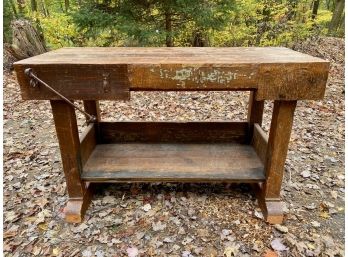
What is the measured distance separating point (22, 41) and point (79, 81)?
513 cm

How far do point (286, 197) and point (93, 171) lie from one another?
181 centimetres

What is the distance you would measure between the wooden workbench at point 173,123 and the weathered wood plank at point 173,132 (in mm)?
10

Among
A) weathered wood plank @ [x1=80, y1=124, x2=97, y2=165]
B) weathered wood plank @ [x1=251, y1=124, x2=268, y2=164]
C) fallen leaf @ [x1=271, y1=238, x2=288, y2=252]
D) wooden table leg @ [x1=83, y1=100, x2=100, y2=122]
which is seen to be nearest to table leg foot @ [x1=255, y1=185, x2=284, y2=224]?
fallen leaf @ [x1=271, y1=238, x2=288, y2=252]

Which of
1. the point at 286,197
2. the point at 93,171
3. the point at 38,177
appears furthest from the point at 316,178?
the point at 38,177

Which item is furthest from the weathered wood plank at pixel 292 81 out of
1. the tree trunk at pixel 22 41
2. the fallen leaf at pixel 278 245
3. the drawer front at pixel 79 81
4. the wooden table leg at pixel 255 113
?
the tree trunk at pixel 22 41

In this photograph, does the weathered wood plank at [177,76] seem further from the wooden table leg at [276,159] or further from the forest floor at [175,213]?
the forest floor at [175,213]

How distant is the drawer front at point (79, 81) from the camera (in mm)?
1890

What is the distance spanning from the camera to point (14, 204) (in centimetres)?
273

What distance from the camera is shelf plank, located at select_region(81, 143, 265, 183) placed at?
95.6 inches

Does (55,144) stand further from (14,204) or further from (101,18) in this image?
(101,18)

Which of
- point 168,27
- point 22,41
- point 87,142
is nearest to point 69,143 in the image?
point 87,142

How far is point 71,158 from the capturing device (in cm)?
230

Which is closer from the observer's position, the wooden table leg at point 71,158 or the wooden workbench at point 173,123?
the wooden workbench at point 173,123

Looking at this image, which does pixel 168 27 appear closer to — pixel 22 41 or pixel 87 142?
pixel 22 41
